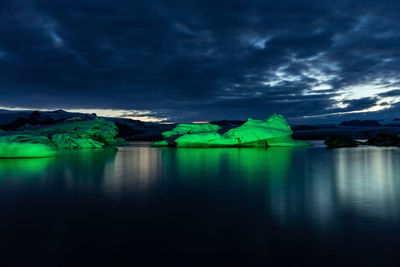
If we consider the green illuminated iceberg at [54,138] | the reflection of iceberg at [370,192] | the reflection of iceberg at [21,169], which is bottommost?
the reflection of iceberg at [370,192]

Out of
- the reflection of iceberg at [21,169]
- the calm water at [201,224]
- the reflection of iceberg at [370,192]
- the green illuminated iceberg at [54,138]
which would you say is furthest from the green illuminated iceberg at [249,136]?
the calm water at [201,224]

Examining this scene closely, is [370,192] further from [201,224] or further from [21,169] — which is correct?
[21,169]

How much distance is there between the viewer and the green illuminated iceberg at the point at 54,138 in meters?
14.8

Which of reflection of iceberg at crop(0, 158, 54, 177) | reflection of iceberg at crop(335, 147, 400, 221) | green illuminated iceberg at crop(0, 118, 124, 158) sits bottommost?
reflection of iceberg at crop(335, 147, 400, 221)

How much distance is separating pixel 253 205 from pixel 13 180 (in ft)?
20.8

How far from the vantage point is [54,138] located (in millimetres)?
24797

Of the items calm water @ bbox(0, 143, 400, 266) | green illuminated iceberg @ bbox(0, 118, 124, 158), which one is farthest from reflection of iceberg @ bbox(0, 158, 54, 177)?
green illuminated iceberg @ bbox(0, 118, 124, 158)

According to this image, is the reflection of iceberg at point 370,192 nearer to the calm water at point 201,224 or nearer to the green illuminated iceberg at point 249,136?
the calm water at point 201,224

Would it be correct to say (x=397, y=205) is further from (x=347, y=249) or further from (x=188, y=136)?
(x=188, y=136)

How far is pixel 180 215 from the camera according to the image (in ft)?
14.1

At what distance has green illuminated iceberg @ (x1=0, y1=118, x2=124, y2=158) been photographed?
14798mm

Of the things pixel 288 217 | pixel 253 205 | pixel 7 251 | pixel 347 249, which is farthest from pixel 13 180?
pixel 347 249

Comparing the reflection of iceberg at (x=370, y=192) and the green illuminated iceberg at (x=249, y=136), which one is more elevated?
the green illuminated iceberg at (x=249, y=136)

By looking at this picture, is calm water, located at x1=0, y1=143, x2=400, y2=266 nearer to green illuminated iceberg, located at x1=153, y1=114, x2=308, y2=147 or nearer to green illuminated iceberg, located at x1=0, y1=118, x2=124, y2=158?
green illuminated iceberg, located at x1=0, y1=118, x2=124, y2=158
